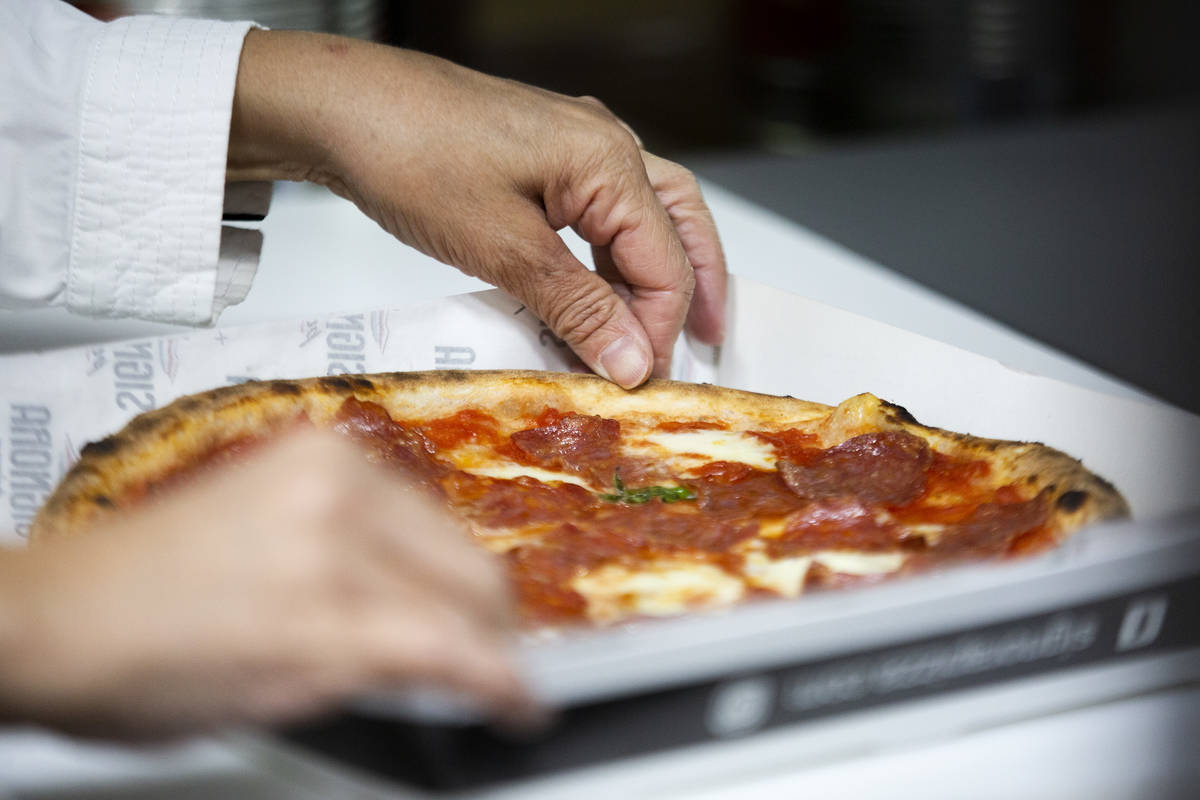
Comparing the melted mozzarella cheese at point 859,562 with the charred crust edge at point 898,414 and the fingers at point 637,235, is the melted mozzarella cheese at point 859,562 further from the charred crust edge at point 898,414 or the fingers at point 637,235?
the fingers at point 637,235

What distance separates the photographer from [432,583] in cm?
65

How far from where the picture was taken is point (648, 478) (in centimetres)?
128

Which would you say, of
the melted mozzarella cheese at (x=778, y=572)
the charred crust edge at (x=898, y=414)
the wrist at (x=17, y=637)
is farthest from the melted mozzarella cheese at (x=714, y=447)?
the wrist at (x=17, y=637)

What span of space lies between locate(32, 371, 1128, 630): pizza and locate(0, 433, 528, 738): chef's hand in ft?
1.03

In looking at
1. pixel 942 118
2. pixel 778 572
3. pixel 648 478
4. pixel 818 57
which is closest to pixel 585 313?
pixel 648 478

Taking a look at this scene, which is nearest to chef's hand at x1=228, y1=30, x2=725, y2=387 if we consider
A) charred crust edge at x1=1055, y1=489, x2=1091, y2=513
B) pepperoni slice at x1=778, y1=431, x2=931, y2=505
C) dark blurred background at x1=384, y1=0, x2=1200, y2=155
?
pepperoni slice at x1=778, y1=431, x2=931, y2=505

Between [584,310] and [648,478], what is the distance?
217 mm

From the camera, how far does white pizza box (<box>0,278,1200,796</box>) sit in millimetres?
688

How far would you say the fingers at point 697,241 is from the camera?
4.93 ft

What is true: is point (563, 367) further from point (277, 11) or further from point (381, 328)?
point (277, 11)

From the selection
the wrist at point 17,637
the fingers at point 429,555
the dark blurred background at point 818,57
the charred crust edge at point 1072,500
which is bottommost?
the dark blurred background at point 818,57

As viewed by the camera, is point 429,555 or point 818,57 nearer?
point 429,555

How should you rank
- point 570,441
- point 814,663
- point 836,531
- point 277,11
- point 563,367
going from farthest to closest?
1. point 277,11
2. point 563,367
3. point 570,441
4. point 836,531
5. point 814,663

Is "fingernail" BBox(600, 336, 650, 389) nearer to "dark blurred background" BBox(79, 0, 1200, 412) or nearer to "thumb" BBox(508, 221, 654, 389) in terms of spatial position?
"thumb" BBox(508, 221, 654, 389)
